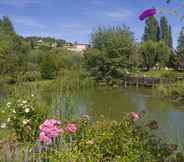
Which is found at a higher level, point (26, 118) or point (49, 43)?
point (49, 43)

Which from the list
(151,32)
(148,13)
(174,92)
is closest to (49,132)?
(148,13)

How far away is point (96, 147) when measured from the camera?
3756 millimetres

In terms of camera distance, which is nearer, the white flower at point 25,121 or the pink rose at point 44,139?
the pink rose at point 44,139

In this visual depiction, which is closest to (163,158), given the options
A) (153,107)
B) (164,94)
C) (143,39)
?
(153,107)

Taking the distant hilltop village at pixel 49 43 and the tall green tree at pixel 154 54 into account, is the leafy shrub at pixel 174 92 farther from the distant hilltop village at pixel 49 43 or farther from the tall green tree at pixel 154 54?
the distant hilltop village at pixel 49 43

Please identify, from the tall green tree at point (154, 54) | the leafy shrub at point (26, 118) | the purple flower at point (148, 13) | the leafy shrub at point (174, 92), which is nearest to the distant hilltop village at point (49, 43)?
the tall green tree at point (154, 54)

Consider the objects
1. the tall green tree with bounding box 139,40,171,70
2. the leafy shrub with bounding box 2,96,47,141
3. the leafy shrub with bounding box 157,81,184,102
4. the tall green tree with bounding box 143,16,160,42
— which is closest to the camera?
the leafy shrub with bounding box 2,96,47,141

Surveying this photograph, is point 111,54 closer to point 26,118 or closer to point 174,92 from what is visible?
point 174,92

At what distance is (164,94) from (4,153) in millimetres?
22146

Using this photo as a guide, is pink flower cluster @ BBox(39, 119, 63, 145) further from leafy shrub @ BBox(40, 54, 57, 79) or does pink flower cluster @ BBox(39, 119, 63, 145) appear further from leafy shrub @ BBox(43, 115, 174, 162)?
leafy shrub @ BBox(40, 54, 57, 79)

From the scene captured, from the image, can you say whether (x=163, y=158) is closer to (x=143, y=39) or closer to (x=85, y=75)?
(x=85, y=75)

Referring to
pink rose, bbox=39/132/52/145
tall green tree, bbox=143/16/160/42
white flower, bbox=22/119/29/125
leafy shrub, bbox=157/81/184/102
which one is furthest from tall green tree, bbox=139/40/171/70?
pink rose, bbox=39/132/52/145

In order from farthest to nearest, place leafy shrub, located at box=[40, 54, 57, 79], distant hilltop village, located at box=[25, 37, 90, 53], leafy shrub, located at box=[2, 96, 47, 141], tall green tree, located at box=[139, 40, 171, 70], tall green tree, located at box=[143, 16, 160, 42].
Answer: distant hilltop village, located at box=[25, 37, 90, 53]
tall green tree, located at box=[143, 16, 160, 42]
tall green tree, located at box=[139, 40, 171, 70]
leafy shrub, located at box=[40, 54, 57, 79]
leafy shrub, located at box=[2, 96, 47, 141]

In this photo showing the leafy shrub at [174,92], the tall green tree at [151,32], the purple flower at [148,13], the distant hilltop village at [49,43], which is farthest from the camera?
the distant hilltop village at [49,43]
